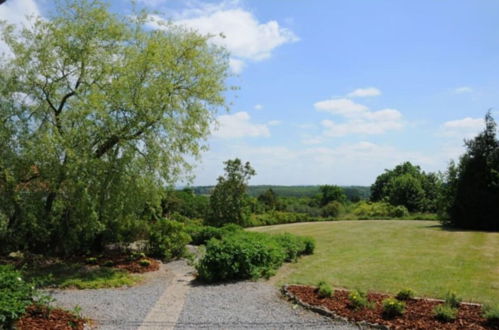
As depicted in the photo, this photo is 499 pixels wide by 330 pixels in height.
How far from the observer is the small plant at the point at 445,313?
19.2ft

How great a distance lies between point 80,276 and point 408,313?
7584 millimetres

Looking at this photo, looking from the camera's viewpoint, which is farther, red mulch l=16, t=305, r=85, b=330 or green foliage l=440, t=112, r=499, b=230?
green foliage l=440, t=112, r=499, b=230

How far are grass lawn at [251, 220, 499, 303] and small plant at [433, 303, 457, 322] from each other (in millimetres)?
1651

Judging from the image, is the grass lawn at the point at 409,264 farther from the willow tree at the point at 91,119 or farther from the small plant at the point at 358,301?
the willow tree at the point at 91,119

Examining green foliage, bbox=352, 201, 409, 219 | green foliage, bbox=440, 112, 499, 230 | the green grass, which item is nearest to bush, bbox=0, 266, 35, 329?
the green grass

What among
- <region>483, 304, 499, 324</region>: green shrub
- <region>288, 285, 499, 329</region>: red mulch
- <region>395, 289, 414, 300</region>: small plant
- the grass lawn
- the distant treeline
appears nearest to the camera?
<region>483, 304, 499, 324</region>: green shrub

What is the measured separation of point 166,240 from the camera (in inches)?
496

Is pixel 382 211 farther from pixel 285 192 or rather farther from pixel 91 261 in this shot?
pixel 285 192

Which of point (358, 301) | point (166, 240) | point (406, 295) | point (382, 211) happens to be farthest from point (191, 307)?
point (382, 211)

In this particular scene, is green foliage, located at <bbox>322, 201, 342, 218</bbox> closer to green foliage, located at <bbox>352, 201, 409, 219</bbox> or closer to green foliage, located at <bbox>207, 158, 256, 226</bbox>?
green foliage, located at <bbox>352, 201, 409, 219</bbox>

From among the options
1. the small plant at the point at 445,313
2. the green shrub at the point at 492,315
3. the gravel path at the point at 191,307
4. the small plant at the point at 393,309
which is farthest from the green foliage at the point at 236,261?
the green shrub at the point at 492,315

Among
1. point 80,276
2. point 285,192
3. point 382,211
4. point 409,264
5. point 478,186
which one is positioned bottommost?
point 80,276

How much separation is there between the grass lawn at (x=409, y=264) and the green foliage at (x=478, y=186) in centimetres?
246

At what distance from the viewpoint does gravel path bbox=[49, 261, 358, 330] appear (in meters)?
6.14
